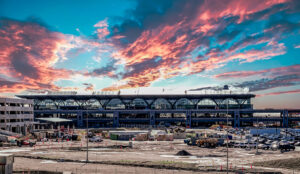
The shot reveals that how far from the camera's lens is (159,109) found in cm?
19175

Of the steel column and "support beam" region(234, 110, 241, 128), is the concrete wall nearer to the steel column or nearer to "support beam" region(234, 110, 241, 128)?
the steel column

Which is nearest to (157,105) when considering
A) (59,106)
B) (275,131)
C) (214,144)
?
(59,106)

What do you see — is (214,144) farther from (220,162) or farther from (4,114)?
(4,114)

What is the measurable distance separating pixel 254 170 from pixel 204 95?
147m

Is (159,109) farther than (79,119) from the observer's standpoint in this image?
Yes

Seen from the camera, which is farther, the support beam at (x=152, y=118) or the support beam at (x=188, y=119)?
the support beam at (x=152, y=118)

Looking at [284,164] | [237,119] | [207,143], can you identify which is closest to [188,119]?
[237,119]

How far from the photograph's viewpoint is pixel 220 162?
1983 inches

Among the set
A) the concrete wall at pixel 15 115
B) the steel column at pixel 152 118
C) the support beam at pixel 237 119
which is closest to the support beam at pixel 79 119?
the concrete wall at pixel 15 115

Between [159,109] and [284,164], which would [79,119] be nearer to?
Result: [159,109]

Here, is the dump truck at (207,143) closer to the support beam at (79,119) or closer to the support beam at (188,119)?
the support beam at (188,119)

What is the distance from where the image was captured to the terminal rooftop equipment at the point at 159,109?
587ft

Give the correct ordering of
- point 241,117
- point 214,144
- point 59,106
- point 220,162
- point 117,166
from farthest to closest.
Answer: point 59,106 → point 241,117 → point 214,144 → point 220,162 → point 117,166

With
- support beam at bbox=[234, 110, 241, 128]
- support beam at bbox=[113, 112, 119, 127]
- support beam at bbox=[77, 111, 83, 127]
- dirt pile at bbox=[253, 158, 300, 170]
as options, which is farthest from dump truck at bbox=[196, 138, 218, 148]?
support beam at bbox=[77, 111, 83, 127]
